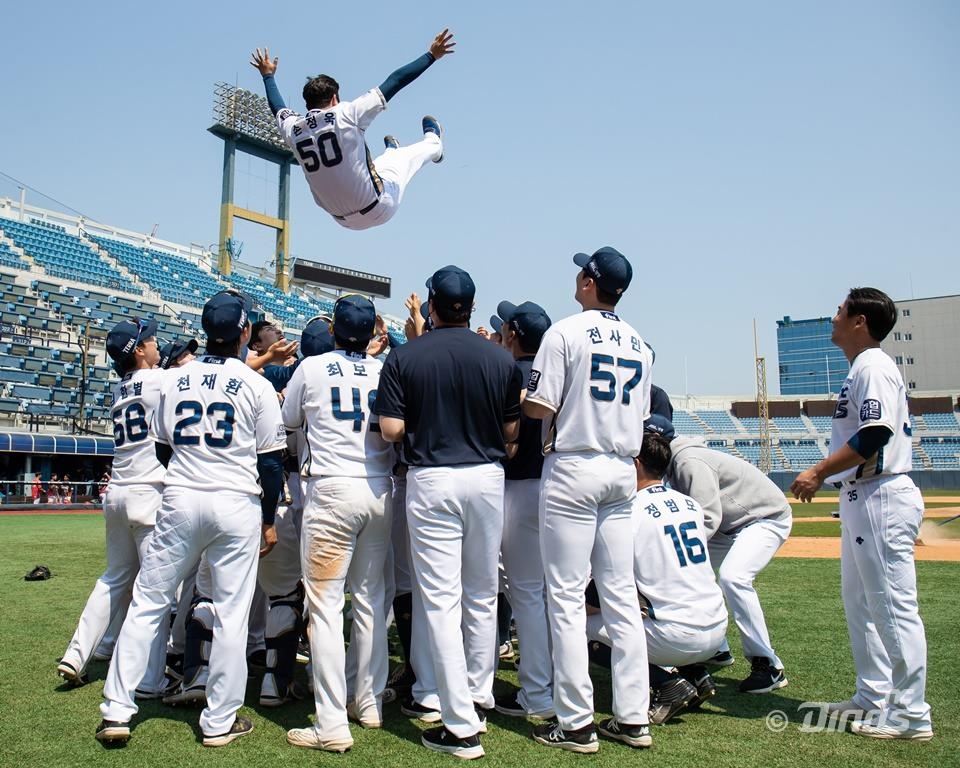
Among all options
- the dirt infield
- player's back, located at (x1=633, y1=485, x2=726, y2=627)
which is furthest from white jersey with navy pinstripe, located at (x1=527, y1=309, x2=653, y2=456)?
the dirt infield

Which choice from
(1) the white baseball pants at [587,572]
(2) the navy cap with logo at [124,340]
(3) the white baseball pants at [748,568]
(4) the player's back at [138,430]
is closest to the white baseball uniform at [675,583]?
(1) the white baseball pants at [587,572]

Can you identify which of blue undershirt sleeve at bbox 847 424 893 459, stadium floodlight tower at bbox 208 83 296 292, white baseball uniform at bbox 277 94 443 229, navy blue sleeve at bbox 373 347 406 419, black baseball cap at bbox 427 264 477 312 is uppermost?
stadium floodlight tower at bbox 208 83 296 292

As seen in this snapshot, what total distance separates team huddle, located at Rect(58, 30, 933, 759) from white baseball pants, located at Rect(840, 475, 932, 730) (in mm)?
11

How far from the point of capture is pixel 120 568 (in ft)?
16.6

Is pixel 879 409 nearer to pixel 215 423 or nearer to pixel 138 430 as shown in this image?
pixel 215 423

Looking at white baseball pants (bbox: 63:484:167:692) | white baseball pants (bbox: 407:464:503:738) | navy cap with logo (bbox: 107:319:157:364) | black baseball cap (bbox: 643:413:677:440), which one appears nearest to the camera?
white baseball pants (bbox: 407:464:503:738)

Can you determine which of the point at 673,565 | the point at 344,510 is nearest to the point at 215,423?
the point at 344,510

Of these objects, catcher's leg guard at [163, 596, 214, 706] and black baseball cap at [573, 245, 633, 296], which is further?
catcher's leg guard at [163, 596, 214, 706]

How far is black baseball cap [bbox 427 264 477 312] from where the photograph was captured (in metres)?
4.32

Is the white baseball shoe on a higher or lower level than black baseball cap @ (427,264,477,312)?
lower

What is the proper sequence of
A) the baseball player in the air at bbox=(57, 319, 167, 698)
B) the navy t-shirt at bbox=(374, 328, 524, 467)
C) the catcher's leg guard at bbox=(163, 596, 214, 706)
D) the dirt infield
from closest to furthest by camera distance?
the navy t-shirt at bbox=(374, 328, 524, 467) < the catcher's leg guard at bbox=(163, 596, 214, 706) < the baseball player in the air at bbox=(57, 319, 167, 698) < the dirt infield

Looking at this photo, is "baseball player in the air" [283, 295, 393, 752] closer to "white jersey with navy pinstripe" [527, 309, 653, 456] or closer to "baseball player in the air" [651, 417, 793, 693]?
"white jersey with navy pinstripe" [527, 309, 653, 456]

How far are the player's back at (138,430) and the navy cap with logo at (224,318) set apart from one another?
974 millimetres

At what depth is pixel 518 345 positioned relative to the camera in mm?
5215
